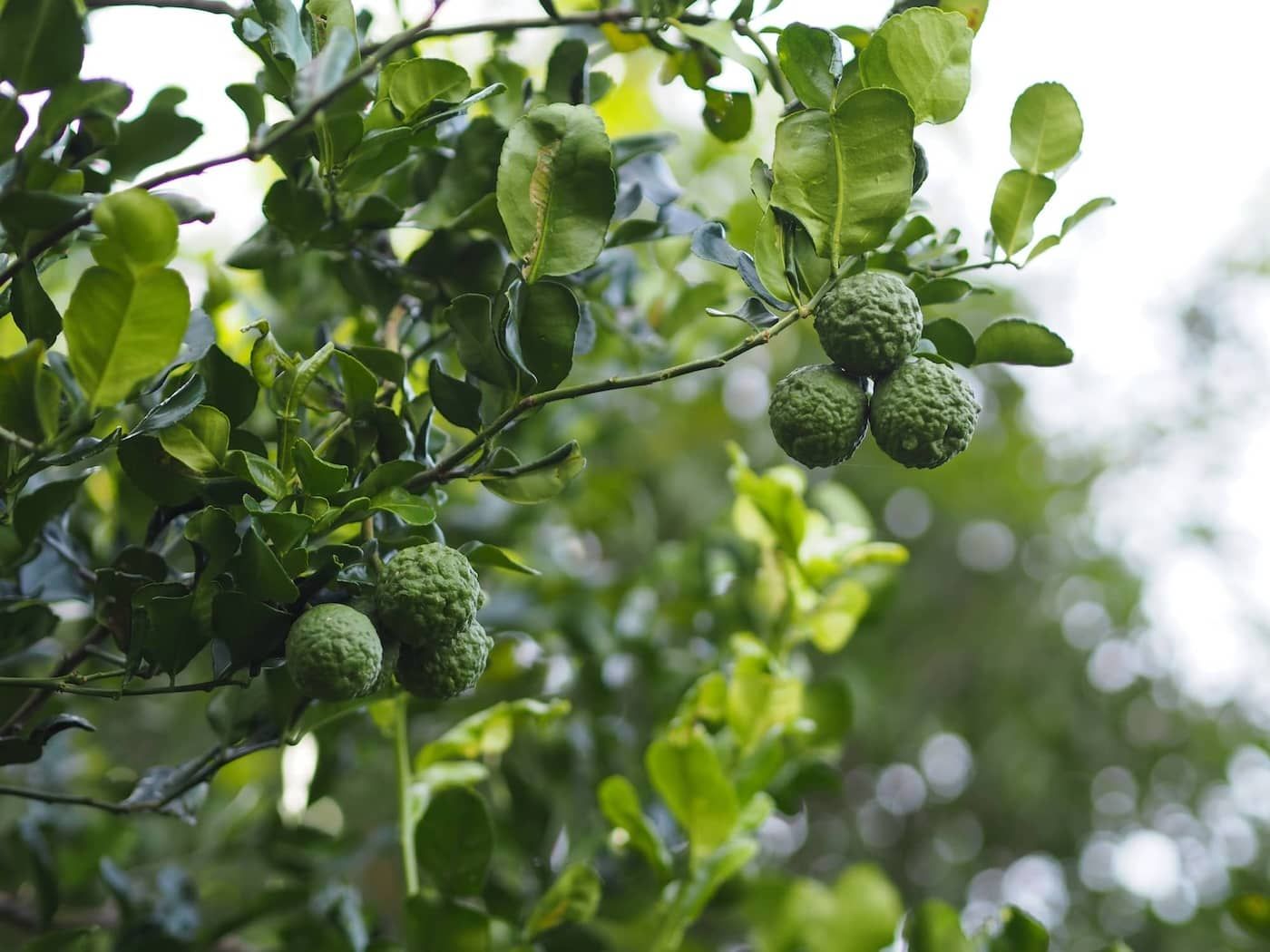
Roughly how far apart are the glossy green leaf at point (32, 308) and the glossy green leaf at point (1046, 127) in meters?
0.58

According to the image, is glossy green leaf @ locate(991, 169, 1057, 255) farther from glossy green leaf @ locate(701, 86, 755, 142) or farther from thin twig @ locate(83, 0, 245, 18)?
thin twig @ locate(83, 0, 245, 18)

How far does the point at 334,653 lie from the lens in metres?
0.57

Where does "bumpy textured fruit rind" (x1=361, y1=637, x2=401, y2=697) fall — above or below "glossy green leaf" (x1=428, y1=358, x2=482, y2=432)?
below

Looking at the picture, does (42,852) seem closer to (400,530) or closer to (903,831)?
(400,530)

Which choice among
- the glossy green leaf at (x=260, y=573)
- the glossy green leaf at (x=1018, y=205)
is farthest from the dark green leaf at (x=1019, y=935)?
the glossy green leaf at (x=260, y=573)

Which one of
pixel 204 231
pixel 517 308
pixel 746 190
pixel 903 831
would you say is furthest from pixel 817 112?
pixel 903 831

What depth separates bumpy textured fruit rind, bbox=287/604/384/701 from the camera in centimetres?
57

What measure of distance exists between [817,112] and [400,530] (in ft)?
1.16

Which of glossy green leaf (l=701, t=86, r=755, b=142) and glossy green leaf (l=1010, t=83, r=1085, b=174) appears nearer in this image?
glossy green leaf (l=1010, t=83, r=1085, b=174)

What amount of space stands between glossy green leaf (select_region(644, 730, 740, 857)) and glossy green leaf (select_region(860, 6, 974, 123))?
Answer: 54 cm

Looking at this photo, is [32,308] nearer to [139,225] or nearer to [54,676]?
[139,225]

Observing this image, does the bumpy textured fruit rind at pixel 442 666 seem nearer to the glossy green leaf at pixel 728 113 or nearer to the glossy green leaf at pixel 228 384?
the glossy green leaf at pixel 228 384

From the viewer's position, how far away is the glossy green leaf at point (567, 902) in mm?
922

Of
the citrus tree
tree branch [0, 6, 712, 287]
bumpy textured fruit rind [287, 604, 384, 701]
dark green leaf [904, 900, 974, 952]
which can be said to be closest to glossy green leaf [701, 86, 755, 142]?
the citrus tree
